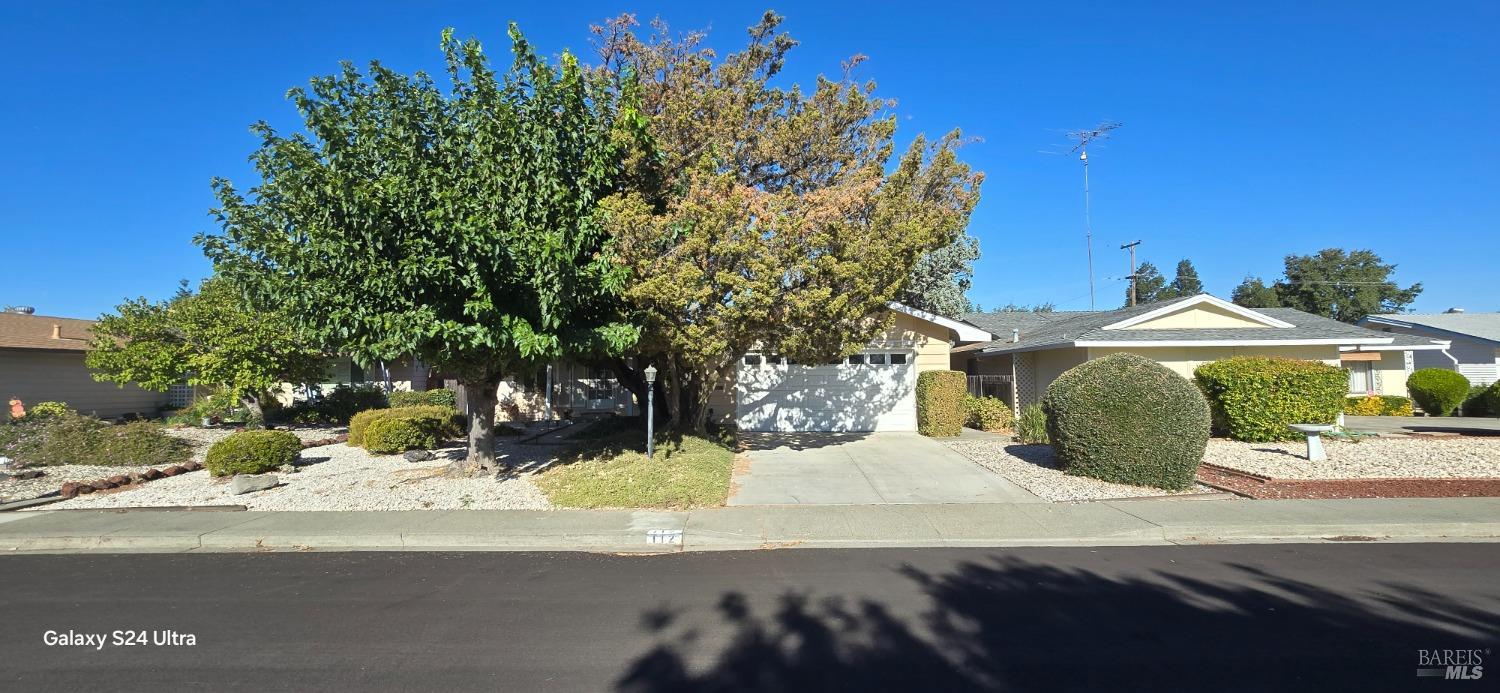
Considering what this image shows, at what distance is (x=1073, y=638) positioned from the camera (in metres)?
4.65

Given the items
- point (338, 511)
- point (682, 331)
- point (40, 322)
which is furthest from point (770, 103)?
point (40, 322)

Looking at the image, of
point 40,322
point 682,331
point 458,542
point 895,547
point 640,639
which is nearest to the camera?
point 640,639

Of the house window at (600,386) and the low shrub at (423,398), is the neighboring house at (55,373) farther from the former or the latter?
the house window at (600,386)

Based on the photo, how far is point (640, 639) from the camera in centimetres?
474

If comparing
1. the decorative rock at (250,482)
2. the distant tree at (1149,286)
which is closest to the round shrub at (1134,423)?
the decorative rock at (250,482)

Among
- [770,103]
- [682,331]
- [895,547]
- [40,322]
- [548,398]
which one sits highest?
[770,103]

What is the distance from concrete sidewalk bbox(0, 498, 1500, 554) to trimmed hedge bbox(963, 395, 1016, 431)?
8629mm

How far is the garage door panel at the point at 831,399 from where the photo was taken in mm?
17578

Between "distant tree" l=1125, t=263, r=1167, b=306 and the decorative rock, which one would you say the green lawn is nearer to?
the decorative rock

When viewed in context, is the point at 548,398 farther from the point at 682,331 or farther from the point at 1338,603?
the point at 1338,603

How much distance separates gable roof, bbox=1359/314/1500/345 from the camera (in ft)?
78.4

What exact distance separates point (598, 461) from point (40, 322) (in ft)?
80.7

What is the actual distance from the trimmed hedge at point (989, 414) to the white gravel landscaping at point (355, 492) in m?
10.9

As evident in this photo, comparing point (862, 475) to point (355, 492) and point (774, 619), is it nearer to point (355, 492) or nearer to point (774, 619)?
point (774, 619)
